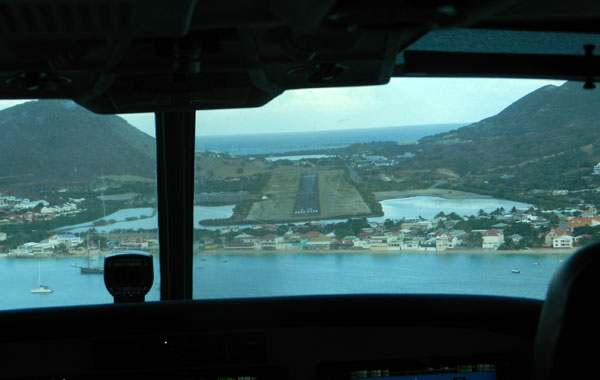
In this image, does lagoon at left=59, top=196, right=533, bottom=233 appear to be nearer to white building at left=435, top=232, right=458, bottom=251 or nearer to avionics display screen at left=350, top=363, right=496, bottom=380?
white building at left=435, top=232, right=458, bottom=251

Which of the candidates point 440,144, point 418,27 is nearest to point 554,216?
point 440,144

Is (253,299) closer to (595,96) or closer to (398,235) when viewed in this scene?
(398,235)

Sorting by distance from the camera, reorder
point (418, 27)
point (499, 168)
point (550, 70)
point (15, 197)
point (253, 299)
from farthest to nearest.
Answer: point (499, 168) → point (15, 197) → point (550, 70) → point (253, 299) → point (418, 27)

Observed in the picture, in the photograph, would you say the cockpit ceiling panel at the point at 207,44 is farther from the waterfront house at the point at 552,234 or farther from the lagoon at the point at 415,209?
the waterfront house at the point at 552,234

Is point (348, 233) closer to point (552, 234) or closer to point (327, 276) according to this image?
point (327, 276)

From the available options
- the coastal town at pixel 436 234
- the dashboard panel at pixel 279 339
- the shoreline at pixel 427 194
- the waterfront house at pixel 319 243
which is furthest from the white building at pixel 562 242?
the waterfront house at pixel 319 243

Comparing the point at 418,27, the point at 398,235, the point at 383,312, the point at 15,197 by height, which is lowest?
the point at 383,312

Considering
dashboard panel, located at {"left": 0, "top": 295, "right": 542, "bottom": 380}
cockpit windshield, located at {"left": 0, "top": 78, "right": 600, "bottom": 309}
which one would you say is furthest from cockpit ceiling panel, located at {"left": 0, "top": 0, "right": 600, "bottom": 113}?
cockpit windshield, located at {"left": 0, "top": 78, "right": 600, "bottom": 309}
